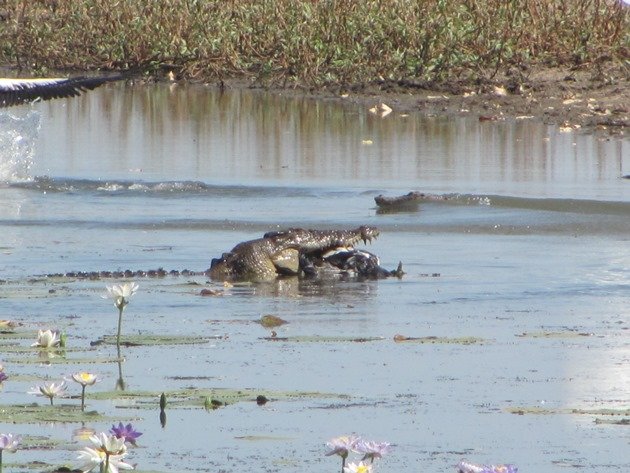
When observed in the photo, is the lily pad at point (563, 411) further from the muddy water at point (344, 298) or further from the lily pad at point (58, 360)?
the lily pad at point (58, 360)

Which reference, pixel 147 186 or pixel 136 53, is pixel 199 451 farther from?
pixel 136 53

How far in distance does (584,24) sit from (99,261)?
13.2 metres

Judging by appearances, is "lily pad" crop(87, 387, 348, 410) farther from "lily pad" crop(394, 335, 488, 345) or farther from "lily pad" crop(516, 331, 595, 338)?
"lily pad" crop(516, 331, 595, 338)

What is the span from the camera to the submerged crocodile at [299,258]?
8159 mm

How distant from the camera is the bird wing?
11.2m

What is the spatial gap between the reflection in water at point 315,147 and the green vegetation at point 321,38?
1.68 m

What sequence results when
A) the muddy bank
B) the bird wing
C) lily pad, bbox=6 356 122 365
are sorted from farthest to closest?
the muddy bank, the bird wing, lily pad, bbox=6 356 122 365

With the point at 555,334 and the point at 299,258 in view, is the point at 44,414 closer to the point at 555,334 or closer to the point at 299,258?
the point at 555,334

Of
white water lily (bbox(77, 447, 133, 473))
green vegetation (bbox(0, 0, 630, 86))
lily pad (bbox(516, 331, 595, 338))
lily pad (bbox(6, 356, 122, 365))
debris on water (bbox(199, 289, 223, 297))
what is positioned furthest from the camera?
green vegetation (bbox(0, 0, 630, 86))

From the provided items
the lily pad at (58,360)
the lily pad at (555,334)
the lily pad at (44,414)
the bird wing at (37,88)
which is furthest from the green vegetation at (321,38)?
the lily pad at (44,414)

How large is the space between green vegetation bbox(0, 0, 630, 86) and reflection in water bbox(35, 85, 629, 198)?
1.68m

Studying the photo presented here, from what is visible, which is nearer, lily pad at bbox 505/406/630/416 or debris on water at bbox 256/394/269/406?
lily pad at bbox 505/406/630/416

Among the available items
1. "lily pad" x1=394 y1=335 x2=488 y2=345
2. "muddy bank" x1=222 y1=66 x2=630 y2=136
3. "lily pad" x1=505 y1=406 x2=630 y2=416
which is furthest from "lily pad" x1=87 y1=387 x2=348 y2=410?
"muddy bank" x1=222 y1=66 x2=630 y2=136

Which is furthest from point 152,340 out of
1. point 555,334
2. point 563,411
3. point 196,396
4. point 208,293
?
point 563,411
